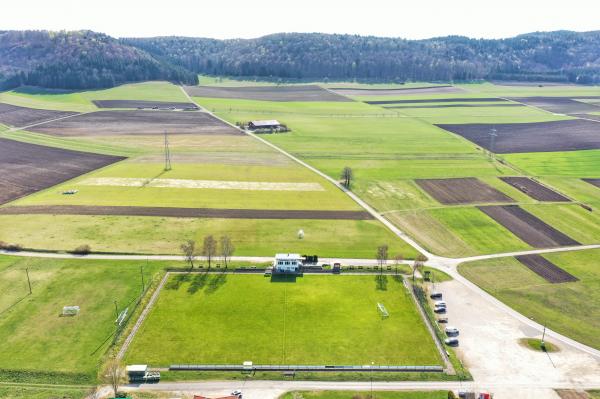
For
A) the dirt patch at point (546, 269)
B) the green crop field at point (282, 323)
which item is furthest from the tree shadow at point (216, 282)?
the dirt patch at point (546, 269)

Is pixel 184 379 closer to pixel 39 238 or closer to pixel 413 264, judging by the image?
pixel 413 264

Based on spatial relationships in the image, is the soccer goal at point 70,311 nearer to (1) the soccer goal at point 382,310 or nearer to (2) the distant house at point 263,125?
(1) the soccer goal at point 382,310

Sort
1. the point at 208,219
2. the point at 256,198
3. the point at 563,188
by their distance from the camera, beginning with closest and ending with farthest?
the point at 208,219 → the point at 256,198 → the point at 563,188

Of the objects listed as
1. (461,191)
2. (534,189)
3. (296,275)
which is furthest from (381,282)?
(534,189)

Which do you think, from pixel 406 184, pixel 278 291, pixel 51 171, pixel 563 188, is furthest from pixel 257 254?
pixel 563 188

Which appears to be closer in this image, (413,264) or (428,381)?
(428,381)

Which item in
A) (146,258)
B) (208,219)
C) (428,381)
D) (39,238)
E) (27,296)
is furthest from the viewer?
(208,219)

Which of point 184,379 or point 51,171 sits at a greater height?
point 51,171
